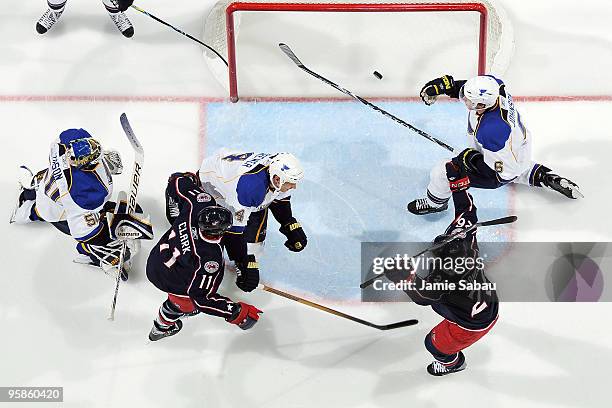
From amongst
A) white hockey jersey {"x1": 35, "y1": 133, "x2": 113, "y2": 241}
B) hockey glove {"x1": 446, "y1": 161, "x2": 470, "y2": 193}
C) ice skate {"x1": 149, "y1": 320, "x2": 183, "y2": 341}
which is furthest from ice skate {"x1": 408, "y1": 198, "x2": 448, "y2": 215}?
white hockey jersey {"x1": 35, "y1": 133, "x2": 113, "y2": 241}

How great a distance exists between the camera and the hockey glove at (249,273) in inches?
221

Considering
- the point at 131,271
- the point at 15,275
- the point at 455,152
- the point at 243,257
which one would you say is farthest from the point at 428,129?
the point at 15,275

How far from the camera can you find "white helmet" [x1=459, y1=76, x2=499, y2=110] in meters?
5.39

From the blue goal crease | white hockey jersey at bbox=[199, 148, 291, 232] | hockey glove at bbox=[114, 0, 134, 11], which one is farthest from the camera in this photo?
hockey glove at bbox=[114, 0, 134, 11]

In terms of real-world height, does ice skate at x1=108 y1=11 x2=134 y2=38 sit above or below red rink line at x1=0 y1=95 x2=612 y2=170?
above

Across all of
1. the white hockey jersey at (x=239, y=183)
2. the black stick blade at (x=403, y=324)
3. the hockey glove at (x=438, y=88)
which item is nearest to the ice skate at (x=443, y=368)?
the black stick blade at (x=403, y=324)

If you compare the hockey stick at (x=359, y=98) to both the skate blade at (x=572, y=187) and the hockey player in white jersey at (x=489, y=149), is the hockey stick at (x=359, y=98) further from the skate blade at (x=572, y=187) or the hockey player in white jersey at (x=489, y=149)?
the skate blade at (x=572, y=187)

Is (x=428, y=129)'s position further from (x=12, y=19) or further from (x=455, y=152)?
(x=12, y=19)

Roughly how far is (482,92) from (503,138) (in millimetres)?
290

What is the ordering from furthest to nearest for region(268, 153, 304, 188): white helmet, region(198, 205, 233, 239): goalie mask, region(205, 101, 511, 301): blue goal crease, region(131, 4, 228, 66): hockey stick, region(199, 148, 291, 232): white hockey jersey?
region(131, 4, 228, 66): hockey stick
region(205, 101, 511, 301): blue goal crease
region(199, 148, 291, 232): white hockey jersey
region(268, 153, 304, 188): white helmet
region(198, 205, 233, 239): goalie mask

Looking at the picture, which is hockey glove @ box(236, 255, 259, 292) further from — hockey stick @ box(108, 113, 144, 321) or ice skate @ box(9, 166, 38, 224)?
ice skate @ box(9, 166, 38, 224)

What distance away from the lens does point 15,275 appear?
5938 millimetres

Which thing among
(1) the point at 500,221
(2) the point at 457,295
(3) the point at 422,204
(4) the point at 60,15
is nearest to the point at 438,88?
(3) the point at 422,204

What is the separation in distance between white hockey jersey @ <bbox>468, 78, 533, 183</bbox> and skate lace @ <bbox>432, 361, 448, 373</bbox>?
3.66 ft
